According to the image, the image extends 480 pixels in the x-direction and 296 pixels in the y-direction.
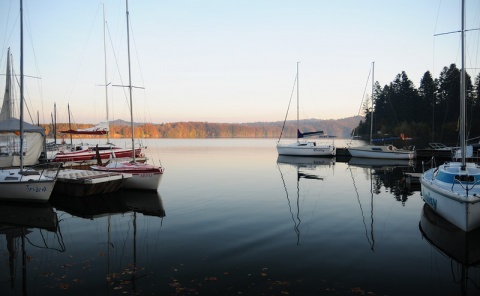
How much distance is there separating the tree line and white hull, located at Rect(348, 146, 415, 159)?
110 ft

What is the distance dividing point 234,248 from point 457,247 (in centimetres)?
738

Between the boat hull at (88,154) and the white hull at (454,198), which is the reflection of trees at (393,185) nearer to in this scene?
the white hull at (454,198)

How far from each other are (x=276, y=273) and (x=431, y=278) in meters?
4.02

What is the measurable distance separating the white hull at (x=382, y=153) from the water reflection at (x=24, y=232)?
43564 mm

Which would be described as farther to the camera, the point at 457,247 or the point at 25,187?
the point at 25,187

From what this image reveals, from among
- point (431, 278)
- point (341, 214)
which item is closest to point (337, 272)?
point (431, 278)

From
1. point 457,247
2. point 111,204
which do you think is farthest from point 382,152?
point 111,204

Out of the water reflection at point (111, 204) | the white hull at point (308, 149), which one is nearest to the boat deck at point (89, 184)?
the water reflection at point (111, 204)

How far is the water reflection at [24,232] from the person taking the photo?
9727 millimetres

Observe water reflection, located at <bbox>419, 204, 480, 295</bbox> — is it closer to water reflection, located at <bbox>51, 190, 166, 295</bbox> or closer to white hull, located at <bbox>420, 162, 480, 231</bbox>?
white hull, located at <bbox>420, 162, 480, 231</bbox>

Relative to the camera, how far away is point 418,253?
10.7 m

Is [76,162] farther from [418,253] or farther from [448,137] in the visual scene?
[448,137]

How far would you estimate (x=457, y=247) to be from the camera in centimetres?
1123

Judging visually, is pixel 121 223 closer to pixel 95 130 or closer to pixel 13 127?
pixel 13 127
